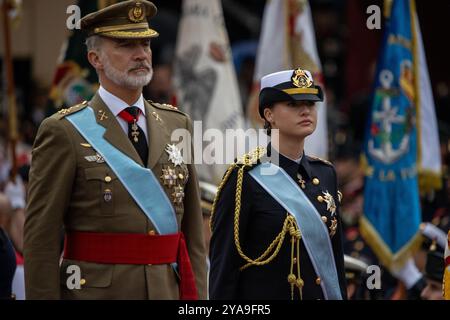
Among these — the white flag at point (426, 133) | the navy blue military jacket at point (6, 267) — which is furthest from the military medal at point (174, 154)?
the white flag at point (426, 133)

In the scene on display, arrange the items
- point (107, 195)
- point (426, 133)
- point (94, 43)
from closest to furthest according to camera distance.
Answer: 1. point (107, 195)
2. point (94, 43)
3. point (426, 133)

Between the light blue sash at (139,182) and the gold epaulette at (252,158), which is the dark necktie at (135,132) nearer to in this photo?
the light blue sash at (139,182)

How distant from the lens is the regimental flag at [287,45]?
10.6 metres

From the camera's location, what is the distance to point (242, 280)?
5.92 m

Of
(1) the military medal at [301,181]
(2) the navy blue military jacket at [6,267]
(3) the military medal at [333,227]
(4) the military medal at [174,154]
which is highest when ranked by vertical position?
(4) the military medal at [174,154]

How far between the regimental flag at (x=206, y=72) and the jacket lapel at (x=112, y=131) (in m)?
5.47

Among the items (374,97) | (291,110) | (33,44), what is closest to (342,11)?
(33,44)

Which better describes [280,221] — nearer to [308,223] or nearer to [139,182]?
[308,223]

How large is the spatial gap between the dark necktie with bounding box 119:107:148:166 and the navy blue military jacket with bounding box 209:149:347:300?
587 millimetres

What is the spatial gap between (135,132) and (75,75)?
4104 mm

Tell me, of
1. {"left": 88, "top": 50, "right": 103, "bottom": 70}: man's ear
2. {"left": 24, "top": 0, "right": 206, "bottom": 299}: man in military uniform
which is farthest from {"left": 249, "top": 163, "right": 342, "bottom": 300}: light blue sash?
{"left": 88, "top": 50, "right": 103, "bottom": 70}: man's ear

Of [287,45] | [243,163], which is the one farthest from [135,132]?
[287,45]

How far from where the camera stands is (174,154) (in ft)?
18.3
